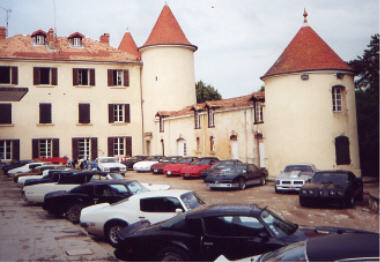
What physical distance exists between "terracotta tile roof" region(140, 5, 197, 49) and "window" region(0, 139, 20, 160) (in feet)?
51.3

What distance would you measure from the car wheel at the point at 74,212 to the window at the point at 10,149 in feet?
81.3

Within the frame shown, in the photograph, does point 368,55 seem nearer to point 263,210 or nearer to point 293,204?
point 293,204

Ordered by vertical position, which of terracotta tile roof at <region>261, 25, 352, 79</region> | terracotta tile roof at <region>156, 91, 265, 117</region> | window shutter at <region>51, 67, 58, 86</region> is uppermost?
window shutter at <region>51, 67, 58, 86</region>

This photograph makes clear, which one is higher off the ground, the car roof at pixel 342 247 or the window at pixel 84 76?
the window at pixel 84 76

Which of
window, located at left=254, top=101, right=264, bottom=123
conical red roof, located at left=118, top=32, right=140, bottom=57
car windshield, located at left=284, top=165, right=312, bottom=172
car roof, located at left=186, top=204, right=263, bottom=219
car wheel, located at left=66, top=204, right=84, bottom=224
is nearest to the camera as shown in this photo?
car roof, located at left=186, top=204, right=263, bottom=219

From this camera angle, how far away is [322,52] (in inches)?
922

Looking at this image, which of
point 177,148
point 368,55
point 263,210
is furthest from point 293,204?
point 368,55

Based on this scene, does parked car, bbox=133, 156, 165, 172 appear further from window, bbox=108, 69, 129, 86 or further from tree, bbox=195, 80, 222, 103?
tree, bbox=195, 80, 222, 103

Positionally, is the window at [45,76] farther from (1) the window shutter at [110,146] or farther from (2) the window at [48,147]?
(1) the window shutter at [110,146]

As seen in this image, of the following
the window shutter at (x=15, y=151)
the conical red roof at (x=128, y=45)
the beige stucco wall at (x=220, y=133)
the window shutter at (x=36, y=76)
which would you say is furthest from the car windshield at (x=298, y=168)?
the conical red roof at (x=128, y=45)

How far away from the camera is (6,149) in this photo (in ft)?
115

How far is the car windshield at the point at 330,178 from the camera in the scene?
49.5 ft

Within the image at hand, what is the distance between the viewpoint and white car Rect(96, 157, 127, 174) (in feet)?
90.2

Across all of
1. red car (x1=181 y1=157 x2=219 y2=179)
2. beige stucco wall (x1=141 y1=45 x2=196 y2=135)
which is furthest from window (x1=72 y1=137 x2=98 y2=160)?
red car (x1=181 y1=157 x2=219 y2=179)
